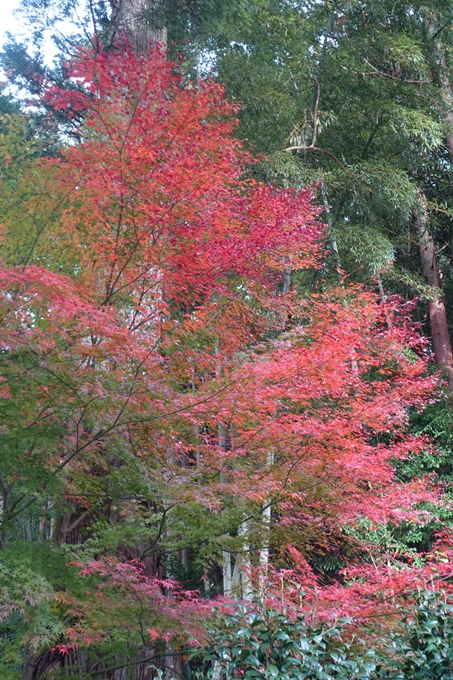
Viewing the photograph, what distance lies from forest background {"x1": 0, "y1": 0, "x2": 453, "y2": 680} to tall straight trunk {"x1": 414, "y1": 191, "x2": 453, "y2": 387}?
89mm

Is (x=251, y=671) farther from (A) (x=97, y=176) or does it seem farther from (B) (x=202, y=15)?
(B) (x=202, y=15)

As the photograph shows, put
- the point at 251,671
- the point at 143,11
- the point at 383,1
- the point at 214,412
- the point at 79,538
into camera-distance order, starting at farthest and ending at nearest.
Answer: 1. the point at 383,1
2. the point at 143,11
3. the point at 79,538
4. the point at 214,412
5. the point at 251,671

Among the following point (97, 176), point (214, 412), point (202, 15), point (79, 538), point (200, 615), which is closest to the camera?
point (200, 615)

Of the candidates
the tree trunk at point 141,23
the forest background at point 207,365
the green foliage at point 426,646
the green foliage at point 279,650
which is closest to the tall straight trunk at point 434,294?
the forest background at point 207,365

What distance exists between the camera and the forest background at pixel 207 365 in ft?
13.9

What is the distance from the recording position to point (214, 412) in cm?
497

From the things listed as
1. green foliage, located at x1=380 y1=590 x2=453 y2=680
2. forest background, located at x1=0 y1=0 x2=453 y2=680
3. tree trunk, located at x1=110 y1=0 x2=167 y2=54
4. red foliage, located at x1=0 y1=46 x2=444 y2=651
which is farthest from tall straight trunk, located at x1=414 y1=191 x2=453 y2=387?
green foliage, located at x1=380 y1=590 x2=453 y2=680

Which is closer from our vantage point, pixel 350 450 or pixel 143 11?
pixel 350 450

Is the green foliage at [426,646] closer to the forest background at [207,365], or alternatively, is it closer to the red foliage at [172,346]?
the forest background at [207,365]

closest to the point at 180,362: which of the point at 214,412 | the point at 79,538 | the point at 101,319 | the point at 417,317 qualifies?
the point at 214,412

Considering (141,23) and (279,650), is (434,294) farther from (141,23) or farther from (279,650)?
(279,650)

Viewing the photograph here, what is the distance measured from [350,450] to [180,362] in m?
2.61

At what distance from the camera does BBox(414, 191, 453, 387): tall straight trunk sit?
13.2 metres

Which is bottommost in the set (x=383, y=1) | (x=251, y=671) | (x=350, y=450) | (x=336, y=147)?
(x=251, y=671)
